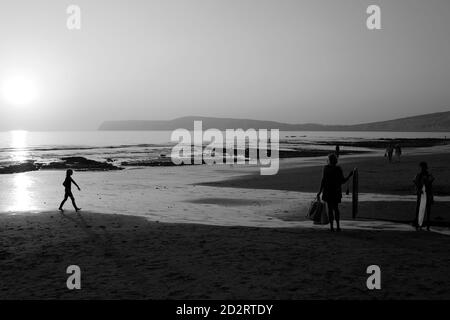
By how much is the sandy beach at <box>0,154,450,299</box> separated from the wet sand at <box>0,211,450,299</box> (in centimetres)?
2

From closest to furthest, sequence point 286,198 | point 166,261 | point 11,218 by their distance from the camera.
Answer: point 166,261
point 11,218
point 286,198

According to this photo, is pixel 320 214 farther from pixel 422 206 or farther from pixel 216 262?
pixel 216 262

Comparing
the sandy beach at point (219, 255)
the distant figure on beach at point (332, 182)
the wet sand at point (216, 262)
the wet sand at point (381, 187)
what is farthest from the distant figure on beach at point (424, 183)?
the distant figure on beach at point (332, 182)

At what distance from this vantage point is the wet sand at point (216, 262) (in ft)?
22.4

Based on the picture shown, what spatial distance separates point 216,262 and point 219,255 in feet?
1.83

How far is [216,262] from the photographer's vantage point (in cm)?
854

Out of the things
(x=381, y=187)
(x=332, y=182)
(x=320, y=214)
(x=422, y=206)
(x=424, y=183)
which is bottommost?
(x=381, y=187)

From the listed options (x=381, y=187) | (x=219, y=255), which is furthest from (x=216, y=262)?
(x=381, y=187)

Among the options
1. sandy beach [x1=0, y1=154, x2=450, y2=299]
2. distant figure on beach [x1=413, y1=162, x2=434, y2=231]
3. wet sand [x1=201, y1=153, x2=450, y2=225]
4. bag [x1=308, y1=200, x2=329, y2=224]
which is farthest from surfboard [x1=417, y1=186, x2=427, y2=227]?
bag [x1=308, y1=200, x2=329, y2=224]

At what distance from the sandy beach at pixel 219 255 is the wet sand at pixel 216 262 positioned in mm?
19
